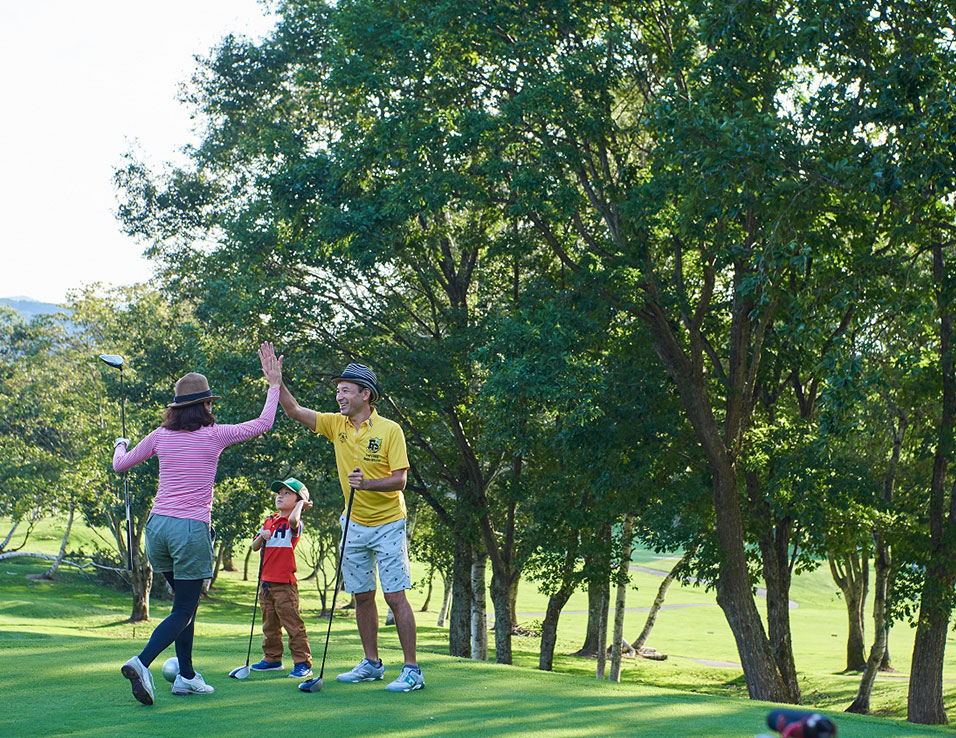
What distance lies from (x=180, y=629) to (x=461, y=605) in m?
20.0

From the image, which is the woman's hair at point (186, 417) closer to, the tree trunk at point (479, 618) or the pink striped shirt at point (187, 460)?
the pink striped shirt at point (187, 460)

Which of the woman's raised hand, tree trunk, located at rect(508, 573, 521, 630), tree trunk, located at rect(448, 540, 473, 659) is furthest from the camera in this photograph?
tree trunk, located at rect(448, 540, 473, 659)

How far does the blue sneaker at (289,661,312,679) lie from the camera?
791 centimetres

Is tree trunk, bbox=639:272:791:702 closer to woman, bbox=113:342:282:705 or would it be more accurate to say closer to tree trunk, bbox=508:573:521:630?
tree trunk, bbox=508:573:521:630

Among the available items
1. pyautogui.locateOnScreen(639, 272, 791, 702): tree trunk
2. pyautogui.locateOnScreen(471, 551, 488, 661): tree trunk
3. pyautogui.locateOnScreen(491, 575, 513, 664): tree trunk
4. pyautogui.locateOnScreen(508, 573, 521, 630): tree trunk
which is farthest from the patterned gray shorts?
pyautogui.locateOnScreen(508, 573, 521, 630): tree trunk

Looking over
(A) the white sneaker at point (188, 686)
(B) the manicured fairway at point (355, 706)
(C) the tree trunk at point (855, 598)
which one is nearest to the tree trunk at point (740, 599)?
(B) the manicured fairway at point (355, 706)

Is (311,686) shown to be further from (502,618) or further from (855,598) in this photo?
(855,598)

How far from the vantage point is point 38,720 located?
19.9 feet

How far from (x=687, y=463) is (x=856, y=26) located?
30.4ft

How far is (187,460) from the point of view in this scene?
22.1ft

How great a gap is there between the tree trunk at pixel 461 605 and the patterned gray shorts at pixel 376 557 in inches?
731

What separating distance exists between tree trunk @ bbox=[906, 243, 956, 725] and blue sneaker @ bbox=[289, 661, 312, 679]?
11.7 m

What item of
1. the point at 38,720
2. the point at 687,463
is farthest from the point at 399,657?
the point at 687,463

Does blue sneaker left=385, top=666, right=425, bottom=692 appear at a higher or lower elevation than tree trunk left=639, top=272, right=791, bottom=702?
lower
